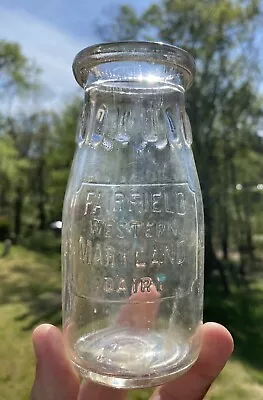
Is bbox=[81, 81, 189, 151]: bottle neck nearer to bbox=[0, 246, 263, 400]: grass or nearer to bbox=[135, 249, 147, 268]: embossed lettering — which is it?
bbox=[135, 249, 147, 268]: embossed lettering

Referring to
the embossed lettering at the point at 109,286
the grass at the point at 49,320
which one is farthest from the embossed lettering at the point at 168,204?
the grass at the point at 49,320

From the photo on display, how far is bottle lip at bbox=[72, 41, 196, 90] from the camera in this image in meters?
0.44

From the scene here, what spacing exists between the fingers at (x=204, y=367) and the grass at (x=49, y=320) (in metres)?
1.07

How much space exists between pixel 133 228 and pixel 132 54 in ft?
0.65

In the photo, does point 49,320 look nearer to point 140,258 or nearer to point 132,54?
point 140,258

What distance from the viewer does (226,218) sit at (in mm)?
2910

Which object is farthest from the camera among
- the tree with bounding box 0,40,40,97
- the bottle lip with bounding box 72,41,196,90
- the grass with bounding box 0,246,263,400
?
the tree with bounding box 0,40,40,97

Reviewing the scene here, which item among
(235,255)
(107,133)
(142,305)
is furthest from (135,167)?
(235,255)

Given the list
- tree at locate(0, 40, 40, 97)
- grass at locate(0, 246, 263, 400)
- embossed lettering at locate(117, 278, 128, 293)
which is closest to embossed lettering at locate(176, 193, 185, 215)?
embossed lettering at locate(117, 278, 128, 293)

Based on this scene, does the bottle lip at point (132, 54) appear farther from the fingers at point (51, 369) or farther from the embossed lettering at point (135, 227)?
the fingers at point (51, 369)

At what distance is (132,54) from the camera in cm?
45

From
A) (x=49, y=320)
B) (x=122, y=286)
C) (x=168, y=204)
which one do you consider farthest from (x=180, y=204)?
(x=49, y=320)

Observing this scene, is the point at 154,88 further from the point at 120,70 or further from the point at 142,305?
the point at 142,305

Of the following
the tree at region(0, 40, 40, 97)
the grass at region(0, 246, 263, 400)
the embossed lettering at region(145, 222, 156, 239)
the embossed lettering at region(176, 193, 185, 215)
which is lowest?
the grass at region(0, 246, 263, 400)
